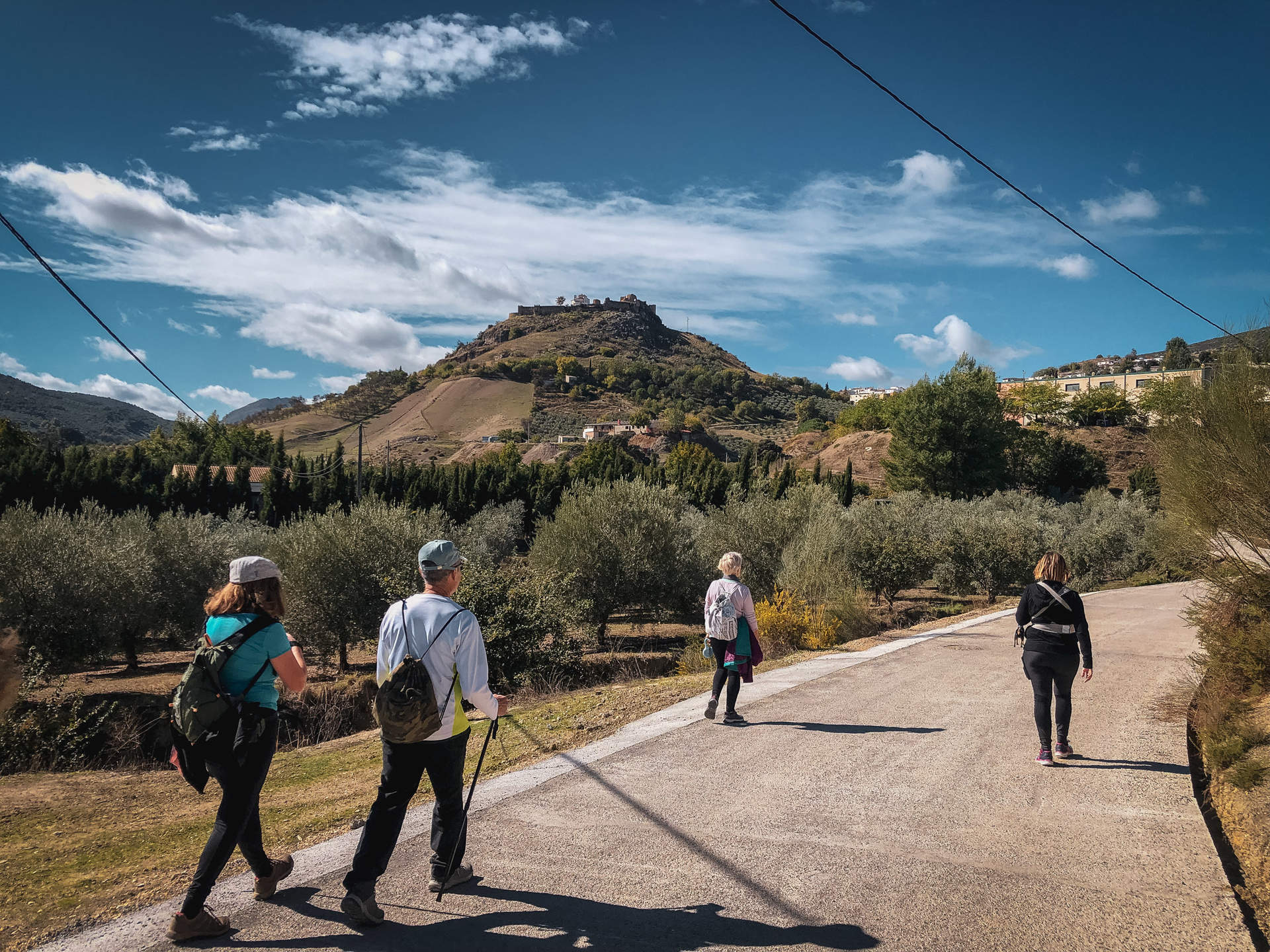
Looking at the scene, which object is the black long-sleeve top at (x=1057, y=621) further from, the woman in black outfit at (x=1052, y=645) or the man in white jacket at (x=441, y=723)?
the man in white jacket at (x=441, y=723)

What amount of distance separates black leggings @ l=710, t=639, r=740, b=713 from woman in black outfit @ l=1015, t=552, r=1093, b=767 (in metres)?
2.51

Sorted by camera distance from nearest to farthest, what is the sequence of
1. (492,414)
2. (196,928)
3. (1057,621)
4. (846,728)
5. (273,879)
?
1. (196,928)
2. (273,879)
3. (1057,621)
4. (846,728)
5. (492,414)

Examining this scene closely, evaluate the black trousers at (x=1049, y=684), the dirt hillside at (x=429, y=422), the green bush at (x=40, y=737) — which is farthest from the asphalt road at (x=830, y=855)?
the dirt hillside at (x=429, y=422)

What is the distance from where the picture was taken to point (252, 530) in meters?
35.5

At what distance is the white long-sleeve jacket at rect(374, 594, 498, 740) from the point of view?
151 inches

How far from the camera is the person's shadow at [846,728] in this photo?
7.26 meters

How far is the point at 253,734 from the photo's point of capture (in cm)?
376

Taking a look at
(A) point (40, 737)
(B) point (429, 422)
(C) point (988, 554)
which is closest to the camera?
(A) point (40, 737)

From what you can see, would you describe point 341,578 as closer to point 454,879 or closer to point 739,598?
point 739,598

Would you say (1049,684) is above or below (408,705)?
below

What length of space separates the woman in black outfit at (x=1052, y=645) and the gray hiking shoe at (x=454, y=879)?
4.35m

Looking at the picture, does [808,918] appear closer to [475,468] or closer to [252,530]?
[252,530]

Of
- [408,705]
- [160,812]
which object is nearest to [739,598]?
[408,705]

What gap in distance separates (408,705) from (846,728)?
4929 millimetres
